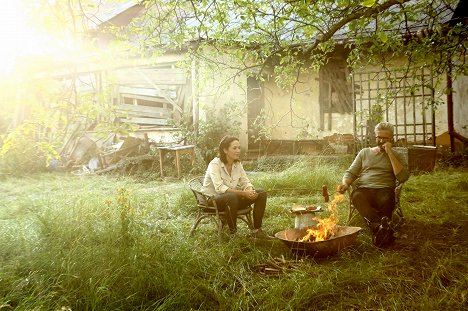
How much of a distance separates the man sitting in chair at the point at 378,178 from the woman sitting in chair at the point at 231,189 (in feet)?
3.69

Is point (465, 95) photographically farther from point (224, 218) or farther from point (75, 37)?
point (75, 37)

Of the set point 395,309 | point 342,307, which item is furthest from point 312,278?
point 395,309

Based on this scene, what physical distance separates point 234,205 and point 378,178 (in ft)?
6.32

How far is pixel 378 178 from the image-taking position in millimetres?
5004

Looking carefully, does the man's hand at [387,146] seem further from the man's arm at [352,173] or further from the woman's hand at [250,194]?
the woman's hand at [250,194]

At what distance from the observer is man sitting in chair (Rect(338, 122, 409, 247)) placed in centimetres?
482

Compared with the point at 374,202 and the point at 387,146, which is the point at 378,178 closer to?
the point at 374,202

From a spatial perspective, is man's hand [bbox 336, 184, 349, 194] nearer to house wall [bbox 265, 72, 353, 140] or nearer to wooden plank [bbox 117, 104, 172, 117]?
house wall [bbox 265, 72, 353, 140]

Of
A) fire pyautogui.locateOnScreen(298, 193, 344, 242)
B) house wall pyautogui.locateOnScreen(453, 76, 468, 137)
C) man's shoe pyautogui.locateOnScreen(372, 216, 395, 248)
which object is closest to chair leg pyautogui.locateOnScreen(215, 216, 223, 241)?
fire pyautogui.locateOnScreen(298, 193, 344, 242)

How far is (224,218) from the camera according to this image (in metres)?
4.97

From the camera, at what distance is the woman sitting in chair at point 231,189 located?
16.0 ft

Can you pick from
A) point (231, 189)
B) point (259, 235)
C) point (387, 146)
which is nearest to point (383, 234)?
point (387, 146)

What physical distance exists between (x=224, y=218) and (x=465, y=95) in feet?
29.4

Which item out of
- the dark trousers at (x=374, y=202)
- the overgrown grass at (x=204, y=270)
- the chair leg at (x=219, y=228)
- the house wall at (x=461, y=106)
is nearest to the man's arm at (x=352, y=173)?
the dark trousers at (x=374, y=202)
